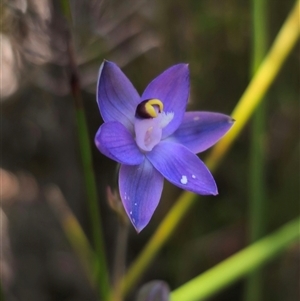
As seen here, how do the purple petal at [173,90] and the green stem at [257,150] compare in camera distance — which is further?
the green stem at [257,150]

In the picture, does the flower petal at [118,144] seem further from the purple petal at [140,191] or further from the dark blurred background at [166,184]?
the dark blurred background at [166,184]

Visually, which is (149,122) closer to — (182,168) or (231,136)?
(182,168)

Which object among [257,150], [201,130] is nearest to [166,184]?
[257,150]

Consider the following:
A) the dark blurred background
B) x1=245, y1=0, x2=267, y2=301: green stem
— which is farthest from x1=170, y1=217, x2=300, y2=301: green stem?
the dark blurred background

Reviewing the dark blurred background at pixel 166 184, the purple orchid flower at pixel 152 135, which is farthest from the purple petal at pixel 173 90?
the dark blurred background at pixel 166 184

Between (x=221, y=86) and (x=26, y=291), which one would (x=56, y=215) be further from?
(x=221, y=86)

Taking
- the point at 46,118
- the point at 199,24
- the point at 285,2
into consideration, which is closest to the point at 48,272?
the point at 46,118
